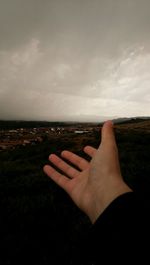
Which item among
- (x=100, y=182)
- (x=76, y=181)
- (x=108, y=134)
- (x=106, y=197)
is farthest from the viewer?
(x=76, y=181)

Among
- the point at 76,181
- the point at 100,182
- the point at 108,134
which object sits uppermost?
the point at 108,134

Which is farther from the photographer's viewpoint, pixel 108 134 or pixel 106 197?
pixel 108 134

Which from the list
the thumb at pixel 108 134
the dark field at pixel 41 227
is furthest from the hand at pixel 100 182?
the dark field at pixel 41 227

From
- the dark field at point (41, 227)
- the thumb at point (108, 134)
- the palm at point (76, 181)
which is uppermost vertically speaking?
the thumb at point (108, 134)

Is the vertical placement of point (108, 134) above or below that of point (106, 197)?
above

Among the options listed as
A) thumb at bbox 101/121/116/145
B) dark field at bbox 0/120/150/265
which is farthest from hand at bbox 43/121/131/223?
dark field at bbox 0/120/150/265

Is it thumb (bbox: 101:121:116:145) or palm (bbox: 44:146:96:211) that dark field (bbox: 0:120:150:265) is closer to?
palm (bbox: 44:146:96:211)

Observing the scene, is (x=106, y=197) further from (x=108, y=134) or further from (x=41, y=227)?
(x=41, y=227)

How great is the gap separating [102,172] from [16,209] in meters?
4.13

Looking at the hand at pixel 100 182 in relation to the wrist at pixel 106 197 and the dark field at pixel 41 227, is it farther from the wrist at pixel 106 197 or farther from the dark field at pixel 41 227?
the dark field at pixel 41 227

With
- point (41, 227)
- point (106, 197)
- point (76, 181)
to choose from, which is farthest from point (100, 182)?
point (41, 227)

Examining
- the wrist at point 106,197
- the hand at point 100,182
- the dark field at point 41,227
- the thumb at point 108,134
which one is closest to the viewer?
the wrist at point 106,197

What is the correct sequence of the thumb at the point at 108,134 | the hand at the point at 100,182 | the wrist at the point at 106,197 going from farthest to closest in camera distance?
the thumb at the point at 108,134 → the hand at the point at 100,182 → the wrist at the point at 106,197

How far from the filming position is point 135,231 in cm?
175
